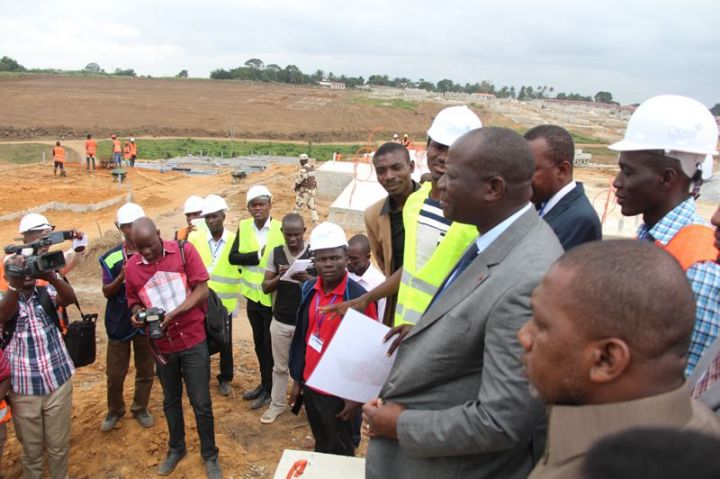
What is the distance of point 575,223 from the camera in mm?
2471

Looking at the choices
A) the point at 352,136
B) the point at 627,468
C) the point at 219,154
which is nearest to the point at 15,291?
the point at 627,468

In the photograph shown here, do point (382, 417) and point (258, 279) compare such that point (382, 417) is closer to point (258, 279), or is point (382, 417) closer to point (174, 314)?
point (174, 314)

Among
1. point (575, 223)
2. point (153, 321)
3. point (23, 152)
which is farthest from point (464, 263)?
point (23, 152)

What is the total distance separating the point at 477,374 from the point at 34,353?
3052mm

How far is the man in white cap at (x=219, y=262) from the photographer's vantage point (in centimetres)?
531

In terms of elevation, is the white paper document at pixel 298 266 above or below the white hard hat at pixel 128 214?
below

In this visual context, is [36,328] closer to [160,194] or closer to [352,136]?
[160,194]

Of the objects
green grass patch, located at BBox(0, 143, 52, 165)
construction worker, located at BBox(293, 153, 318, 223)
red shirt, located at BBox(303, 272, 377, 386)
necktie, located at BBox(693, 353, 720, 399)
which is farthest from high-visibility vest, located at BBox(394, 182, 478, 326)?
green grass patch, located at BBox(0, 143, 52, 165)

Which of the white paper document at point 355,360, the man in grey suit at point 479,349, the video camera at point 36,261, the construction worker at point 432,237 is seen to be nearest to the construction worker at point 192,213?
the video camera at point 36,261

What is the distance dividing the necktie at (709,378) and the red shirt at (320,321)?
2.02 m

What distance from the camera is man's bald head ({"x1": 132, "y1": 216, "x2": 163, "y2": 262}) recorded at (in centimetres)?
357

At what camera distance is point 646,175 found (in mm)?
2203

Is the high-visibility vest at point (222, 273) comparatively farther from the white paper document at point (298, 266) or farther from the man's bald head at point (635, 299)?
the man's bald head at point (635, 299)

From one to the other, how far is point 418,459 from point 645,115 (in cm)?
169
